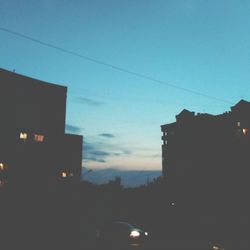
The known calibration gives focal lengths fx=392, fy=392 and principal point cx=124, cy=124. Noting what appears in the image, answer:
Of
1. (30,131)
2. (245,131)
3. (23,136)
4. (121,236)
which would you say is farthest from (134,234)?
(245,131)

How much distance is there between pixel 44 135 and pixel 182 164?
3905 centimetres

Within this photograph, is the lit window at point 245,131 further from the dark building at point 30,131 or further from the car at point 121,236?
the car at point 121,236

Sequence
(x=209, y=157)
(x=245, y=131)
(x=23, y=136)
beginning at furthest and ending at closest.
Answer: (x=209, y=157)
(x=245, y=131)
(x=23, y=136)

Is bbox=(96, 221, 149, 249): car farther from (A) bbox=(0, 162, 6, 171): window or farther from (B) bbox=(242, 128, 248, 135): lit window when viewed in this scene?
(B) bbox=(242, 128, 248, 135): lit window

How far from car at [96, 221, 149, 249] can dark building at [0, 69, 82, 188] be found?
15.4m

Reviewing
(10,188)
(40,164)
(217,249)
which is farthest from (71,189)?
(217,249)

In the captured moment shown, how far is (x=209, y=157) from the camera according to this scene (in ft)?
227

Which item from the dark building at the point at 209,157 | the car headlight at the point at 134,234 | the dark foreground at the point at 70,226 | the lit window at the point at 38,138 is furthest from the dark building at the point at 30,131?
the dark building at the point at 209,157

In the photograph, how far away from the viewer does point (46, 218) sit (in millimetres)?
37031

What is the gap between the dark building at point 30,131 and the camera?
36.8 metres

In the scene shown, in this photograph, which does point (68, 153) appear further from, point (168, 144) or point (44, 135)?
point (168, 144)

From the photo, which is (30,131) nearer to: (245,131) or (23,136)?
(23,136)

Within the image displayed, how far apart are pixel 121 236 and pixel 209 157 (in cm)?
4871

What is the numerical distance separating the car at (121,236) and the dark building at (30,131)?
50.6 ft
